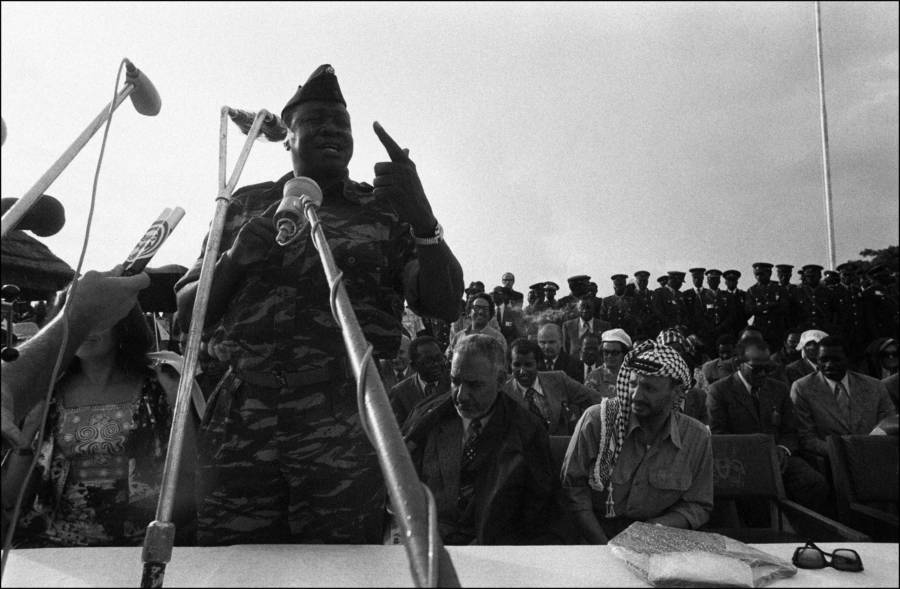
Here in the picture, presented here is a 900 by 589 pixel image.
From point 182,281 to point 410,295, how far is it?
64 cm

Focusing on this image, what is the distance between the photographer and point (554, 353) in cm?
654

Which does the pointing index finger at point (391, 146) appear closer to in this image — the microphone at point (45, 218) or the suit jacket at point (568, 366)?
the microphone at point (45, 218)

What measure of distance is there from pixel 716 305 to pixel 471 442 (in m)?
8.05

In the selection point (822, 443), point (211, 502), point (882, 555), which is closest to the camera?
point (882, 555)

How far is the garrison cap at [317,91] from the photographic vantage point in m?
1.97

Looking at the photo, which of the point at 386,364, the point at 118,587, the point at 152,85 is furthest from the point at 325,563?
the point at 386,364

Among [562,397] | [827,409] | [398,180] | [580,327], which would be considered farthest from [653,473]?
[580,327]

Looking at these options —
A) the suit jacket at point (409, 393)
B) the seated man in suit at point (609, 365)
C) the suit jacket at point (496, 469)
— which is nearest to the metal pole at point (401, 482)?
the suit jacket at point (496, 469)

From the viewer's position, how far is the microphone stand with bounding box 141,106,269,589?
97 centimetres

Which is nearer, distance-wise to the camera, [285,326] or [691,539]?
[691,539]

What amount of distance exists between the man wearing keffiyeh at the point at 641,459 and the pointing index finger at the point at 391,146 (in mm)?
1918

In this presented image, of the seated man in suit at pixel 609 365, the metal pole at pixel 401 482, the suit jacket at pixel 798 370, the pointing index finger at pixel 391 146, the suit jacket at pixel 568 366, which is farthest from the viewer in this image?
the suit jacket at pixel 568 366

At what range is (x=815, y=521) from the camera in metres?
2.66

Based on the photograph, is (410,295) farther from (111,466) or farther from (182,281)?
(111,466)
